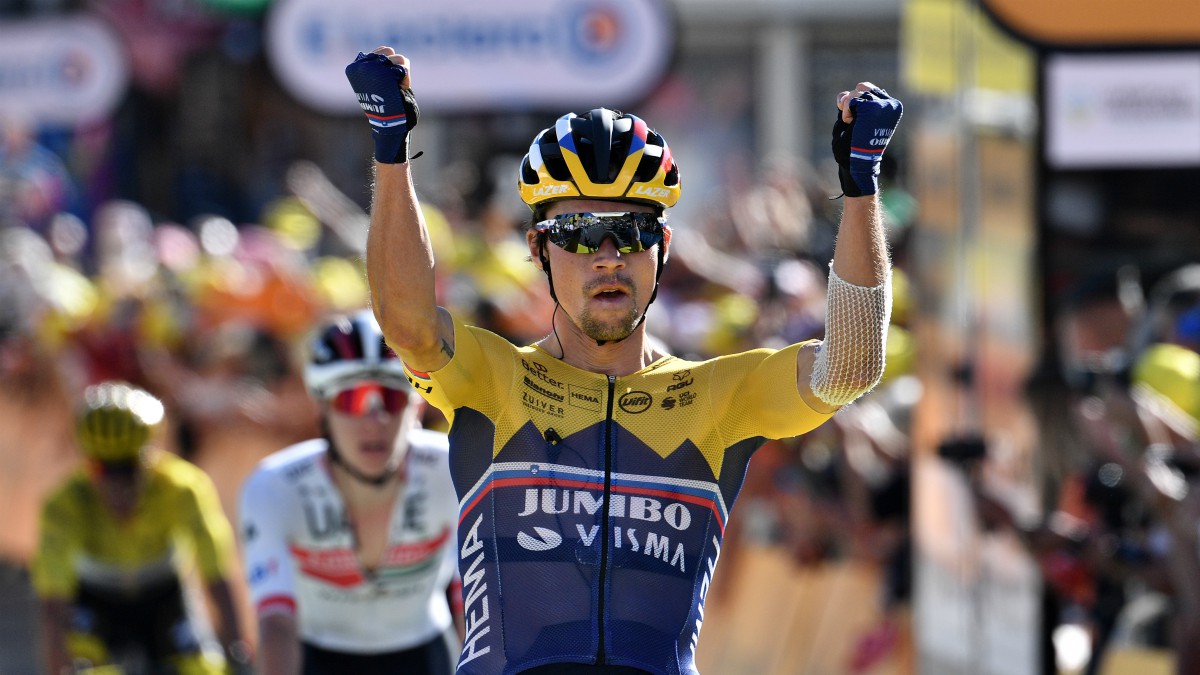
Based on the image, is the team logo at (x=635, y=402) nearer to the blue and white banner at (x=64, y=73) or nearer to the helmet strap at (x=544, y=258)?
A: the helmet strap at (x=544, y=258)

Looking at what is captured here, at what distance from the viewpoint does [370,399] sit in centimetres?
654

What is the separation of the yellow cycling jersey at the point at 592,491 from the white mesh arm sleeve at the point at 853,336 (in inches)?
6.7

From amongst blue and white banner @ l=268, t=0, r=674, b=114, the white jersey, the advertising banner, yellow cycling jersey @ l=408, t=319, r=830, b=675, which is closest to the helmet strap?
yellow cycling jersey @ l=408, t=319, r=830, b=675

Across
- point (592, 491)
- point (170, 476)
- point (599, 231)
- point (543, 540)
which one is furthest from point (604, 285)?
point (170, 476)

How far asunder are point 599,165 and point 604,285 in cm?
27

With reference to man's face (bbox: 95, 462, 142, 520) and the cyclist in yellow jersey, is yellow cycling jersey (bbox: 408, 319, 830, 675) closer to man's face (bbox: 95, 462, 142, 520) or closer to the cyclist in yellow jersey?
the cyclist in yellow jersey

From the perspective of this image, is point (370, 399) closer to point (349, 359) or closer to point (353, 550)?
point (349, 359)

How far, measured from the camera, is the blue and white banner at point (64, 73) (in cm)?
1638

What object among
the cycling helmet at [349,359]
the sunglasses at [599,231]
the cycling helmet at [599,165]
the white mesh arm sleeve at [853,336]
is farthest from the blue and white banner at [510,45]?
the white mesh arm sleeve at [853,336]

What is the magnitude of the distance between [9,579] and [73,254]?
10.1 feet

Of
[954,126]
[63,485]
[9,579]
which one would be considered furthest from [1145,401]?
[9,579]

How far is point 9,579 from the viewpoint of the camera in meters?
15.6

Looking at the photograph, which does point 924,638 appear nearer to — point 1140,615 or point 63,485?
point 1140,615

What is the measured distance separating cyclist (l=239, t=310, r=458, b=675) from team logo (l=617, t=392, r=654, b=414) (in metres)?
2.20
